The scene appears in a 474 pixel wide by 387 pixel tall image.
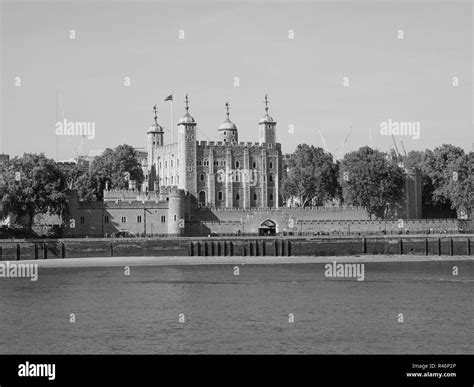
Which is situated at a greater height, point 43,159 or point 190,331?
point 43,159

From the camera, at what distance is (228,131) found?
387ft

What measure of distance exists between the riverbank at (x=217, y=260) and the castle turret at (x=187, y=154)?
29.9 m

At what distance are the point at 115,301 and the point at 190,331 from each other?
36.0 ft

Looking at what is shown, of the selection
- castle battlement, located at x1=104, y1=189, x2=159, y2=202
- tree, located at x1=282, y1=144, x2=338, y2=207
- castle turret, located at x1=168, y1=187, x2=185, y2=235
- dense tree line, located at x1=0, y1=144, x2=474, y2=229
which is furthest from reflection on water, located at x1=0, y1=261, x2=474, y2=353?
tree, located at x1=282, y1=144, x2=338, y2=207

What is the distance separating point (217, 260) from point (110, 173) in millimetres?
41105

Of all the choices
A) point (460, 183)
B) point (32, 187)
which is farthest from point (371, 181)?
point (32, 187)

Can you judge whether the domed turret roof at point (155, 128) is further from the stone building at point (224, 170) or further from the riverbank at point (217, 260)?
the riverbank at point (217, 260)

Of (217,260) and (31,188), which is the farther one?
(31,188)

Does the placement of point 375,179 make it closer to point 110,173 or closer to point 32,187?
point 110,173

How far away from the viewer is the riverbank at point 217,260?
7456 cm

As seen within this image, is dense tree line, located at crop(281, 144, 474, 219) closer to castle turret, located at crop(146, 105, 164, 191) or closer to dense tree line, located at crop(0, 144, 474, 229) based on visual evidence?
dense tree line, located at crop(0, 144, 474, 229)
